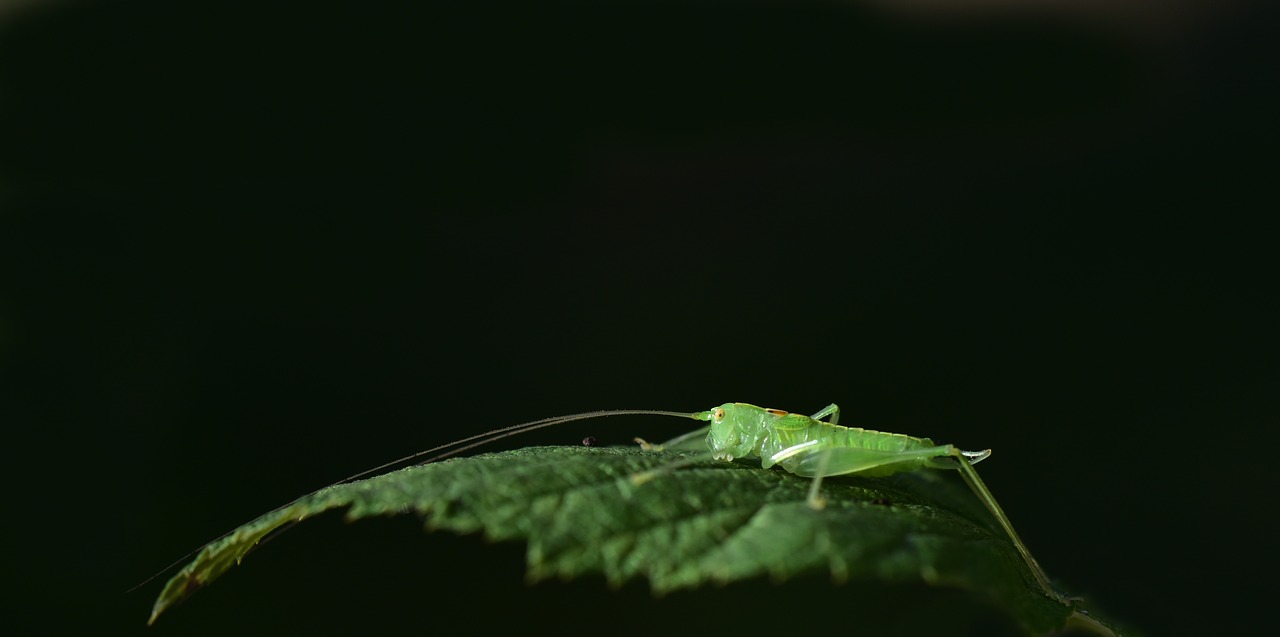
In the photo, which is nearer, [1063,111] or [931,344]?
[931,344]

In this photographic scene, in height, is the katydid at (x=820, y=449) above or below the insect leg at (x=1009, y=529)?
above

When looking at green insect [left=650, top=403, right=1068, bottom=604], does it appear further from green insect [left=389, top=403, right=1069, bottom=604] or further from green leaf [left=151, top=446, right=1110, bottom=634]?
green leaf [left=151, top=446, right=1110, bottom=634]

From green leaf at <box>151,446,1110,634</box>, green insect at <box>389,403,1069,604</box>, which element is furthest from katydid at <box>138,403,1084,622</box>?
green leaf at <box>151,446,1110,634</box>

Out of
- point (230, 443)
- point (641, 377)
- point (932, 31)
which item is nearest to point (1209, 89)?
point (932, 31)

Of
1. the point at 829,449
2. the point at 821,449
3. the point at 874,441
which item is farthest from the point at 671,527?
the point at 874,441

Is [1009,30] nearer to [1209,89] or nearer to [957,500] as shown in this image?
[1209,89]

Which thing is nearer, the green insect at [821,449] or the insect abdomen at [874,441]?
the green insect at [821,449]

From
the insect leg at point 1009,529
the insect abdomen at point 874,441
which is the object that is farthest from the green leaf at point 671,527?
the insect abdomen at point 874,441

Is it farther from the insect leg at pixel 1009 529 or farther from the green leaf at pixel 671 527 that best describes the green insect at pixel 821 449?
the green leaf at pixel 671 527
